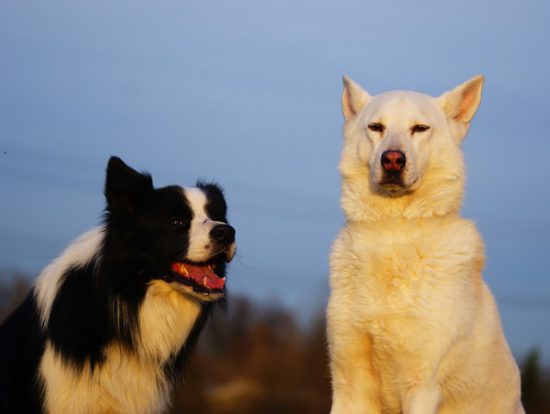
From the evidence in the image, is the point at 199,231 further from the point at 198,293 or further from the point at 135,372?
the point at 135,372

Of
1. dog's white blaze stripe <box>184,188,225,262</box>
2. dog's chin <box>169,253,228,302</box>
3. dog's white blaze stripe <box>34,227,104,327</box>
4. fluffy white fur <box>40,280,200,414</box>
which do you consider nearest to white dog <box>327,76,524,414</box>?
dog's white blaze stripe <box>184,188,225,262</box>

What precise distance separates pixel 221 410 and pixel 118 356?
276 cm

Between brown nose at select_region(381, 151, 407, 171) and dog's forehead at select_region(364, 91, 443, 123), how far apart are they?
0.33 meters

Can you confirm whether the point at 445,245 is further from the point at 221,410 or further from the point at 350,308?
the point at 221,410

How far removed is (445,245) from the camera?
5.85 m

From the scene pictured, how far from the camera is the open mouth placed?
727 centimetres

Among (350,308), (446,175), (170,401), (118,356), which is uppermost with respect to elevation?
(446,175)

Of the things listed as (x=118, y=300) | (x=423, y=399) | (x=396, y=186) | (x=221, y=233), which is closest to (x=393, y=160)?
(x=396, y=186)

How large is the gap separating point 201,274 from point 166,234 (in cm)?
47

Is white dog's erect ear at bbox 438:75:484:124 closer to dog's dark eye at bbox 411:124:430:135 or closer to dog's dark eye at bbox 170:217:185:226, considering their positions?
dog's dark eye at bbox 411:124:430:135

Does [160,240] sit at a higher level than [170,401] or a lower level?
higher

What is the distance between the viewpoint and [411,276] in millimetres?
5746

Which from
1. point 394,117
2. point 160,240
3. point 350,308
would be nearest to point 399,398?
point 350,308

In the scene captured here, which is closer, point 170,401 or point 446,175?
point 446,175
